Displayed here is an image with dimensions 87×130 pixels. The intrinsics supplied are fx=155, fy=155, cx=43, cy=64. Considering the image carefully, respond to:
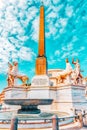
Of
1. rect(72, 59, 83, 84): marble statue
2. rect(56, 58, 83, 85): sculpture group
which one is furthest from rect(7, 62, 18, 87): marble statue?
rect(72, 59, 83, 84): marble statue

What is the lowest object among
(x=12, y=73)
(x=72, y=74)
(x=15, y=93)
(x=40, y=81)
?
(x=15, y=93)

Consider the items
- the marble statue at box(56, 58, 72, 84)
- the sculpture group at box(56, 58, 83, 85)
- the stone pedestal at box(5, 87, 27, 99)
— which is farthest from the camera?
the marble statue at box(56, 58, 72, 84)

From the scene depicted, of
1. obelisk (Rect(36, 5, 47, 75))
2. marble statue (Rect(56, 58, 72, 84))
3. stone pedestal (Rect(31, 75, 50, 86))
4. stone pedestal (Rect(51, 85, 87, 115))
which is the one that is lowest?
stone pedestal (Rect(51, 85, 87, 115))

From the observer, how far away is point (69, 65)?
890 inches

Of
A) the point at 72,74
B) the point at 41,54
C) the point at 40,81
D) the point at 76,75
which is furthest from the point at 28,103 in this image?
the point at 41,54

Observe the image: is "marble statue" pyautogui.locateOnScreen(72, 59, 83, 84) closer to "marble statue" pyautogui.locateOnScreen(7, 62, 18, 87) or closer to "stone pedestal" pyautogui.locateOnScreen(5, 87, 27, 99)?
"stone pedestal" pyautogui.locateOnScreen(5, 87, 27, 99)

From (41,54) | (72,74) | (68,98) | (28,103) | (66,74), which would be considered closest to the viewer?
(28,103)

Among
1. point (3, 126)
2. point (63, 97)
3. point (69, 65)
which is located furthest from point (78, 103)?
point (3, 126)

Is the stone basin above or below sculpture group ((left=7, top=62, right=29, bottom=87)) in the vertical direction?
below

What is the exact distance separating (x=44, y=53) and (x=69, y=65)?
14.1 ft

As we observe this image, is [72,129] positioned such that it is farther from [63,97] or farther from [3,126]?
[63,97]

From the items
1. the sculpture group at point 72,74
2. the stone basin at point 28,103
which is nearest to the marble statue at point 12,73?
the sculpture group at point 72,74

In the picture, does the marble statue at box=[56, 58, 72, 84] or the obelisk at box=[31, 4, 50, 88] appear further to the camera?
the marble statue at box=[56, 58, 72, 84]

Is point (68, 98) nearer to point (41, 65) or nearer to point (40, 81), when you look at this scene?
point (40, 81)
